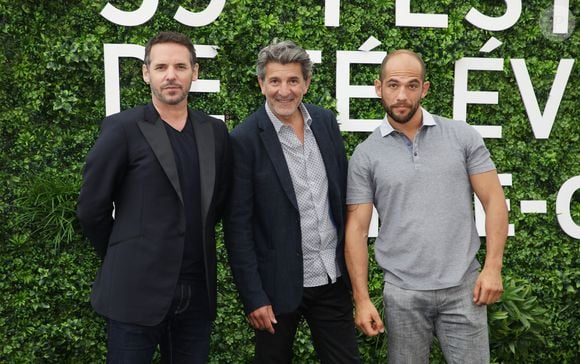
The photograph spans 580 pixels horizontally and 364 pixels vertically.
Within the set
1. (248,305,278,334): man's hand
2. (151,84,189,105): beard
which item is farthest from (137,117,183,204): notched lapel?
(248,305,278,334): man's hand

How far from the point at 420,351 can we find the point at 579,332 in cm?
245

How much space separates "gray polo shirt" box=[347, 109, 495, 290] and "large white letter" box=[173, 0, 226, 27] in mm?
1893

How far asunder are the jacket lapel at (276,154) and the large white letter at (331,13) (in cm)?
173

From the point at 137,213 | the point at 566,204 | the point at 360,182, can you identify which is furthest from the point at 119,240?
the point at 566,204

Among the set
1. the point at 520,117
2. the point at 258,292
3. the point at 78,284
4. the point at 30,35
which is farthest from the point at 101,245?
the point at 520,117

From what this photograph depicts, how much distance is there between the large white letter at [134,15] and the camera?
4.10 m

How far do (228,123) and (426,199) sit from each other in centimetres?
195

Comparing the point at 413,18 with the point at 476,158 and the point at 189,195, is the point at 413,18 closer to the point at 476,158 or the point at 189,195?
the point at 476,158

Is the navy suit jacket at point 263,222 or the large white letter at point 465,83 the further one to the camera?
the large white letter at point 465,83

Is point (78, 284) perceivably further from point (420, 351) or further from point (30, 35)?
point (420, 351)

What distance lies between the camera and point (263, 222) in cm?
271

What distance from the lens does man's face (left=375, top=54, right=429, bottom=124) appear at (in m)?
2.68

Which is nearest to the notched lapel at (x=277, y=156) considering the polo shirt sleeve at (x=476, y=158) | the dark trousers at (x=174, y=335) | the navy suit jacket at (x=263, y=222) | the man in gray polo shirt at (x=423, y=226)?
the navy suit jacket at (x=263, y=222)

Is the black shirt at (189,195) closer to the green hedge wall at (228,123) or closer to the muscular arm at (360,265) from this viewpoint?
the muscular arm at (360,265)
